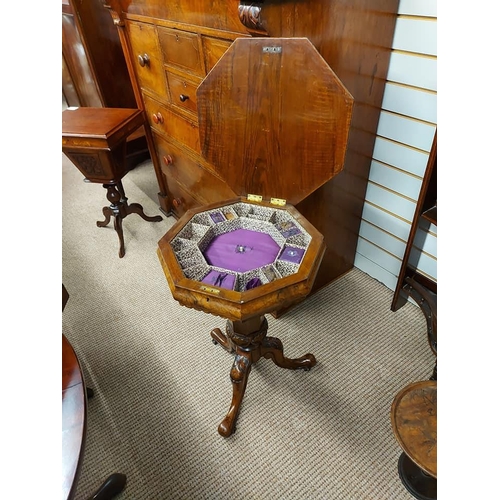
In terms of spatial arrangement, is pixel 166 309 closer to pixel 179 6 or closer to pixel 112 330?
pixel 112 330

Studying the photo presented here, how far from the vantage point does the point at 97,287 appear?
220 centimetres

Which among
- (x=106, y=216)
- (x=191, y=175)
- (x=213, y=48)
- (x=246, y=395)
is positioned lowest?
(x=246, y=395)

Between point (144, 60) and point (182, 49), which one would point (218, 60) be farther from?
point (144, 60)

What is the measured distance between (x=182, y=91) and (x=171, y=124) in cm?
29

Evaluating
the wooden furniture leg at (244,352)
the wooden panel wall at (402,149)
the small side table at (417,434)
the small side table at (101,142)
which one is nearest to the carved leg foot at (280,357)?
the wooden furniture leg at (244,352)

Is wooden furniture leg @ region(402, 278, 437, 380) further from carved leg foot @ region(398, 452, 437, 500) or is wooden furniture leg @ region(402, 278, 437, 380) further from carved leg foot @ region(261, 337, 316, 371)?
carved leg foot @ region(261, 337, 316, 371)

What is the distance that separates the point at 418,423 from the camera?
44.9 inches

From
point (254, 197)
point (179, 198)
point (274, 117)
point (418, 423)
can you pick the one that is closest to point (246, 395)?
point (418, 423)

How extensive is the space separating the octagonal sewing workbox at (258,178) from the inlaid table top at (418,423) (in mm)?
532

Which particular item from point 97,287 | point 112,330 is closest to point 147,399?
point 112,330

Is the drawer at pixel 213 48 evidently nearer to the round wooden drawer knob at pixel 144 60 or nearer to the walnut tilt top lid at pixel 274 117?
the walnut tilt top lid at pixel 274 117

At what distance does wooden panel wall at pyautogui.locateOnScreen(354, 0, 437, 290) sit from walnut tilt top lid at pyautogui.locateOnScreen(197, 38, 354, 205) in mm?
611

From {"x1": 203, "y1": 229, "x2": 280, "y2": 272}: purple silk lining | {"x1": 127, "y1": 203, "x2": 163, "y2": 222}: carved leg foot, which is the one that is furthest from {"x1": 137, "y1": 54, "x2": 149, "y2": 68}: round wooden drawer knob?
{"x1": 203, "y1": 229, "x2": 280, "y2": 272}: purple silk lining

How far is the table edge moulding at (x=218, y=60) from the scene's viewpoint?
3.79ft
